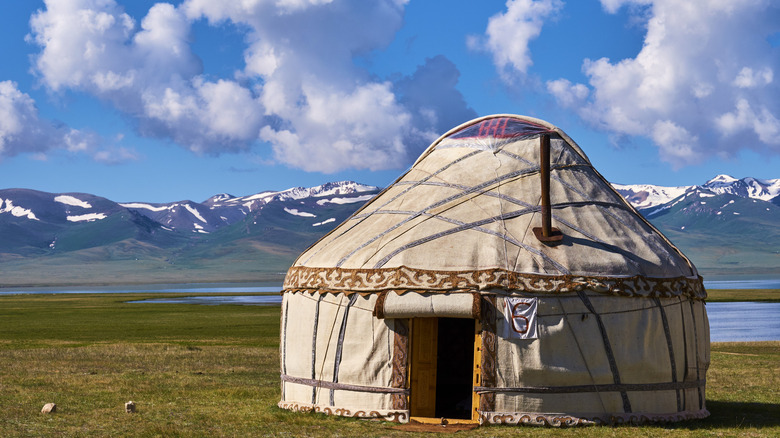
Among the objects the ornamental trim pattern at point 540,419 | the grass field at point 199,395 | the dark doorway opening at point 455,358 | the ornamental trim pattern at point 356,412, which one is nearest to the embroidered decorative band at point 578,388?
the ornamental trim pattern at point 540,419

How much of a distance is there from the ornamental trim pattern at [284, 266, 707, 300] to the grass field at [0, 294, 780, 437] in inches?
63.0

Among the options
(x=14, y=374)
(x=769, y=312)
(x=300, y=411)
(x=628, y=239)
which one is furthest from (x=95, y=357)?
(x=769, y=312)

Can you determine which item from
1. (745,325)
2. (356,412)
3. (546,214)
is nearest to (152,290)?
(745,325)

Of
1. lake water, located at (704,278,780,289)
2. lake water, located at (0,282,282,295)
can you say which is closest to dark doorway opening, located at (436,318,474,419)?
lake water, located at (0,282,282,295)

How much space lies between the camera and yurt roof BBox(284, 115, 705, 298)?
10852 mm

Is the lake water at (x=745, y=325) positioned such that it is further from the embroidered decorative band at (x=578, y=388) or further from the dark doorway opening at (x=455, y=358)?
the embroidered decorative band at (x=578, y=388)

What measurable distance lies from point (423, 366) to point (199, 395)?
4.74m

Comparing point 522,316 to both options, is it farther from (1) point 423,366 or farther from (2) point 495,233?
(1) point 423,366

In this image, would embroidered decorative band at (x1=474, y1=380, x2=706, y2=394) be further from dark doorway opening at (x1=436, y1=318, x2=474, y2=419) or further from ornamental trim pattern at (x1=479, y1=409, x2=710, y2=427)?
dark doorway opening at (x1=436, y1=318, x2=474, y2=419)

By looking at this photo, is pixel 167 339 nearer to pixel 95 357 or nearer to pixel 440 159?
pixel 95 357

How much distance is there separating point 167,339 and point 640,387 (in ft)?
73.8

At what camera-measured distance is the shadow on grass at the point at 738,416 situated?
11367 mm

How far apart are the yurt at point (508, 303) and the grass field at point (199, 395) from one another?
1.53ft

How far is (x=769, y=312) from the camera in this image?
5238 centimetres
